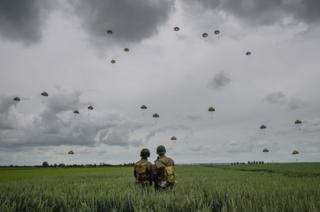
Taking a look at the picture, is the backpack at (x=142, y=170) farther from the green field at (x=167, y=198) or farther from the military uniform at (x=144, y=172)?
the green field at (x=167, y=198)

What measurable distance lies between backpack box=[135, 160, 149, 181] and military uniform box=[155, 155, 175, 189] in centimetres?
71

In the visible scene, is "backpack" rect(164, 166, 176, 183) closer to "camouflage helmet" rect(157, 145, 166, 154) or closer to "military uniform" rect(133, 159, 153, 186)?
"camouflage helmet" rect(157, 145, 166, 154)

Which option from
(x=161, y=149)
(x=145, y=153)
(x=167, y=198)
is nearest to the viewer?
(x=167, y=198)

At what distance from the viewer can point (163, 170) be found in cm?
1164

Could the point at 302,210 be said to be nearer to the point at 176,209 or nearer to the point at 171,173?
the point at 176,209

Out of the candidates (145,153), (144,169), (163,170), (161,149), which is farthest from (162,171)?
(145,153)

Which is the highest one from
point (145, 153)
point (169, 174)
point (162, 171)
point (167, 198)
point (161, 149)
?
point (161, 149)

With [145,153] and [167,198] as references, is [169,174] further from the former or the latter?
[167,198]

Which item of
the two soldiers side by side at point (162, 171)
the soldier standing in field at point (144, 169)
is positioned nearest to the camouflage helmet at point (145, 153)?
the soldier standing in field at point (144, 169)

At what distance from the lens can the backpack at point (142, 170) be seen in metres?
12.3

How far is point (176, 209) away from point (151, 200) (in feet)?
3.48

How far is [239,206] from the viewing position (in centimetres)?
622

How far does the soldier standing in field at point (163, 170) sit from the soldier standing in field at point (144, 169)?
598 millimetres

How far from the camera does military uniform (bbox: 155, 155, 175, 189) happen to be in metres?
11.6
